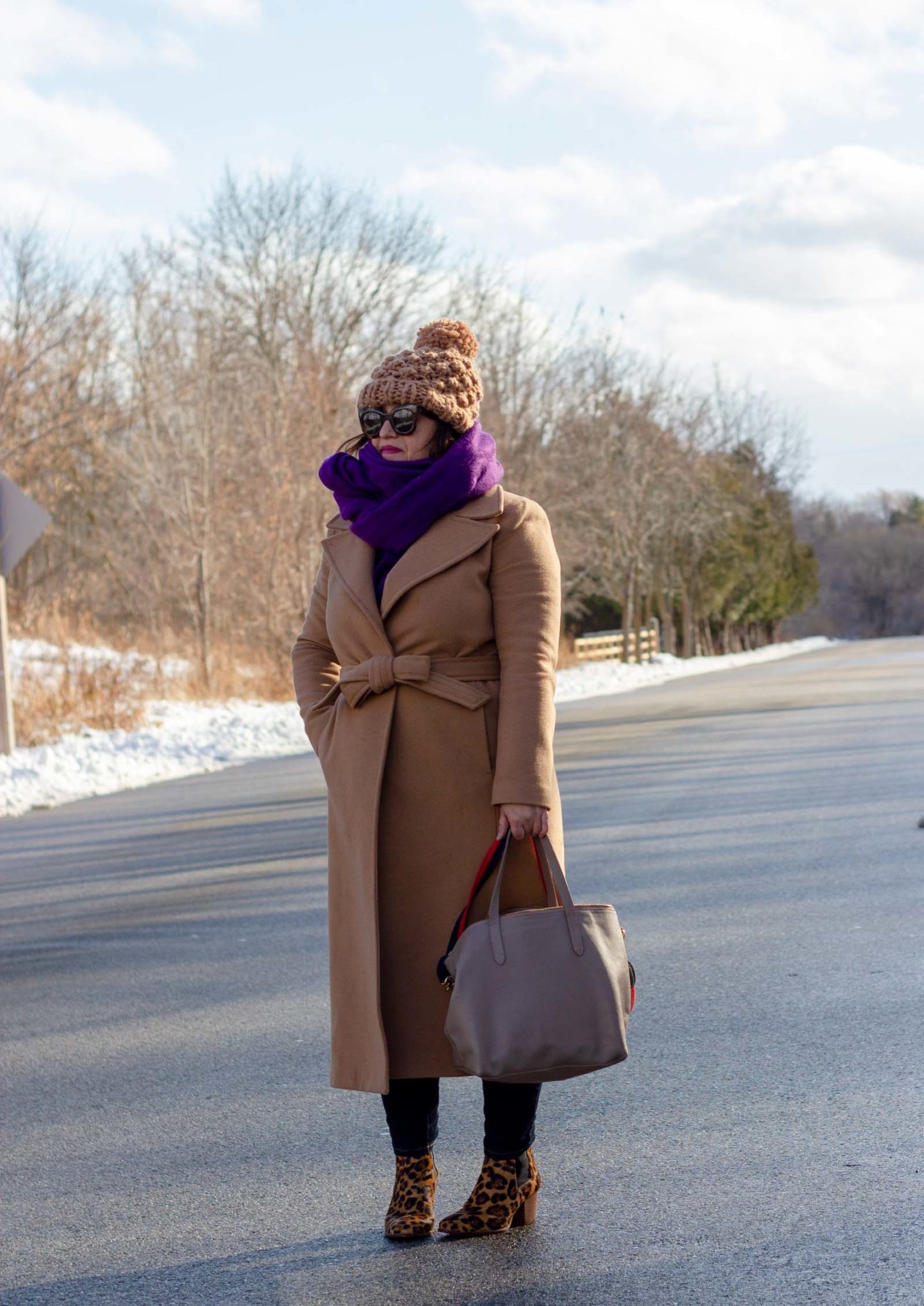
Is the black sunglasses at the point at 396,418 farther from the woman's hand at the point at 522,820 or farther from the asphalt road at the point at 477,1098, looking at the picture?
the asphalt road at the point at 477,1098

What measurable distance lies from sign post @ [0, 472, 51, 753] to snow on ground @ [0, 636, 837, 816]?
350mm

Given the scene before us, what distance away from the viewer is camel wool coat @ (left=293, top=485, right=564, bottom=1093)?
3445 mm

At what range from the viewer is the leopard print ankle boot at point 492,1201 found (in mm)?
3488

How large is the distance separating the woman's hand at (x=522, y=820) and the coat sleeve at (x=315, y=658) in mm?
625

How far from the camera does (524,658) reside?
11.3 feet

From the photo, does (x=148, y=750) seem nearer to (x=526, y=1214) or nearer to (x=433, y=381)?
(x=526, y=1214)

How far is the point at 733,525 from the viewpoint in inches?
2100

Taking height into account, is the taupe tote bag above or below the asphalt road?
above

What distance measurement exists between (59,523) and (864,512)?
4131 inches

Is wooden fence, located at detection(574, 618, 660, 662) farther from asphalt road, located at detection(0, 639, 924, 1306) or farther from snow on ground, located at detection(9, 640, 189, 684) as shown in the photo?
asphalt road, located at detection(0, 639, 924, 1306)

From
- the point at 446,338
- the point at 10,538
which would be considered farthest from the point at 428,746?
the point at 10,538

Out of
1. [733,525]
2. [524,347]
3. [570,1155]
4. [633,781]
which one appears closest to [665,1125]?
[570,1155]

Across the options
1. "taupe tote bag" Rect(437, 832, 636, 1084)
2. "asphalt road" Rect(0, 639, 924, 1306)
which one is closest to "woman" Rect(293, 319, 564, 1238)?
"taupe tote bag" Rect(437, 832, 636, 1084)

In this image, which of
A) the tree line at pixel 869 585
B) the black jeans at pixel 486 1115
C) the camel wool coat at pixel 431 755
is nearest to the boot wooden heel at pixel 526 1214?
the black jeans at pixel 486 1115
